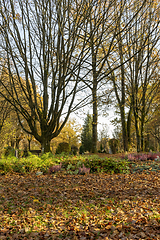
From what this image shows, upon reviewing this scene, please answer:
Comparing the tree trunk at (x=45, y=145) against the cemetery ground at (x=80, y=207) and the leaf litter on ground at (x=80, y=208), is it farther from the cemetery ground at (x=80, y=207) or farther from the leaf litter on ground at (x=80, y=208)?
the leaf litter on ground at (x=80, y=208)

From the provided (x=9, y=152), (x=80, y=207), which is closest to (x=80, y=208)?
(x=80, y=207)

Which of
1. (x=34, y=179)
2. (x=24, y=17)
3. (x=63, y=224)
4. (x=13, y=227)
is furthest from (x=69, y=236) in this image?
(x=24, y=17)

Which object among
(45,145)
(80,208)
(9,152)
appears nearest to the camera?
(80,208)

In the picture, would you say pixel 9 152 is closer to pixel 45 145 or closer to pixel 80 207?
pixel 45 145

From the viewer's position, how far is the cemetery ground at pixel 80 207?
2695 millimetres

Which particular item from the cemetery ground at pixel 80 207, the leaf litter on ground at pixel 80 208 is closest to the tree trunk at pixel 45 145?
the cemetery ground at pixel 80 207

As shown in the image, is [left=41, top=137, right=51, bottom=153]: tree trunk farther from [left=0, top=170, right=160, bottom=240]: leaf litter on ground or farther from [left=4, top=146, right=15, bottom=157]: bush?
[left=0, top=170, right=160, bottom=240]: leaf litter on ground

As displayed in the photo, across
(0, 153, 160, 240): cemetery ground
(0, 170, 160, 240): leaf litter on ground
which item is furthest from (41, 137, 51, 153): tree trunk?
(0, 170, 160, 240): leaf litter on ground

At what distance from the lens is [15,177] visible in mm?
5855

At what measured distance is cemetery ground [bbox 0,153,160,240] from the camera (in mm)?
2695

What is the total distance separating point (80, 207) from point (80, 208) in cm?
6

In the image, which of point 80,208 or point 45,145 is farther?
point 45,145

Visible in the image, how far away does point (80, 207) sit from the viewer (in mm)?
3580

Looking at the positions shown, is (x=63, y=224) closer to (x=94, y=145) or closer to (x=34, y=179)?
(x=34, y=179)
